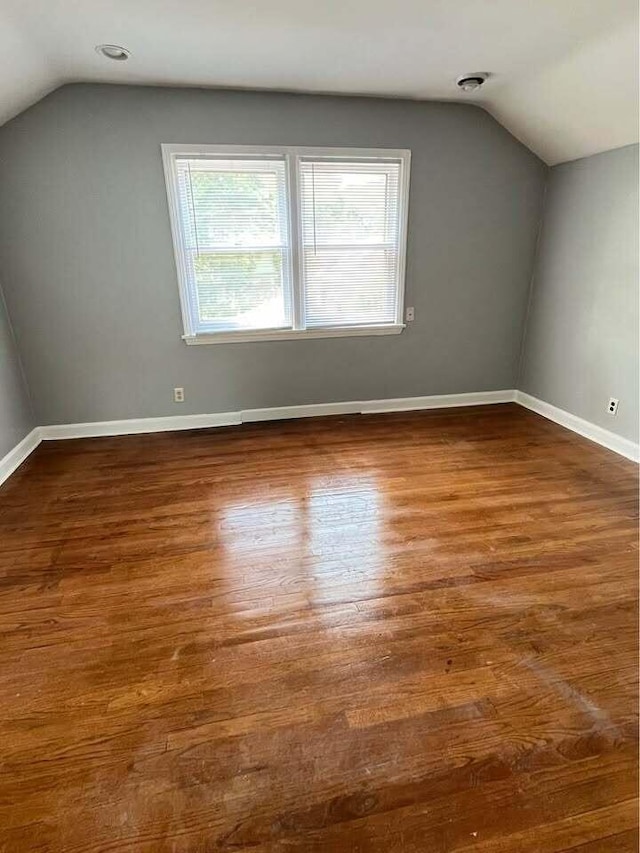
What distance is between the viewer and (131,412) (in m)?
3.79

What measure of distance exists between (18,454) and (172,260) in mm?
1858

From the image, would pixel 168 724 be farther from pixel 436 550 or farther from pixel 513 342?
pixel 513 342

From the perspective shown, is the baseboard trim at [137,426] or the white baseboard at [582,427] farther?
the baseboard trim at [137,426]


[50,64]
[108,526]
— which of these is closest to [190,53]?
[50,64]

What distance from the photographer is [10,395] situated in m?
3.31

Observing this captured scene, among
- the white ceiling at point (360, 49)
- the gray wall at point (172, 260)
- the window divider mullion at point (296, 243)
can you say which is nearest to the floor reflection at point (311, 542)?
the gray wall at point (172, 260)

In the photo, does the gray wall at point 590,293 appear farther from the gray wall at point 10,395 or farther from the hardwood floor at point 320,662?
the gray wall at point 10,395

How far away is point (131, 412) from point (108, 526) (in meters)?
1.50

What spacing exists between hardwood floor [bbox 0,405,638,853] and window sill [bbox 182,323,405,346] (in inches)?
49.8

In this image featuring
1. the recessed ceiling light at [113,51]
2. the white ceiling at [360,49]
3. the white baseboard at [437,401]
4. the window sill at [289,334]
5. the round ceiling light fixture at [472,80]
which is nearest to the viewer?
the white ceiling at [360,49]

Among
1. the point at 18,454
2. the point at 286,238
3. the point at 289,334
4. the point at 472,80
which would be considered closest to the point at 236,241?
the point at 286,238

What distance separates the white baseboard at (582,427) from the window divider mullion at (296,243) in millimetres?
2290

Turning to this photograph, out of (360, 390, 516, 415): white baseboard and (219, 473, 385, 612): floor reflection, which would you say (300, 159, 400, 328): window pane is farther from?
(219, 473, 385, 612): floor reflection

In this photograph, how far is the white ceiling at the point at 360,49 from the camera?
7.16 feet
